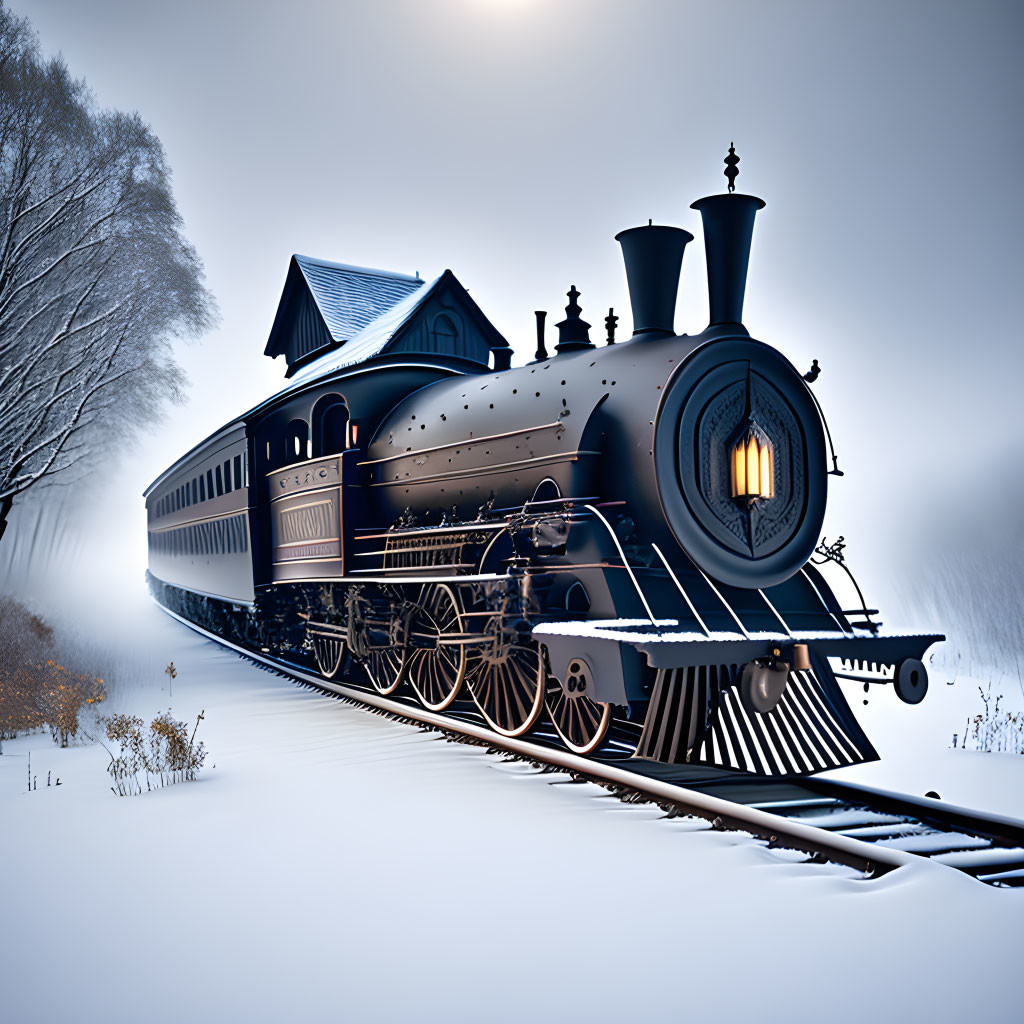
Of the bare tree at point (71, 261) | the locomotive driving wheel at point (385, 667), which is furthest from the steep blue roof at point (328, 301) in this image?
the locomotive driving wheel at point (385, 667)

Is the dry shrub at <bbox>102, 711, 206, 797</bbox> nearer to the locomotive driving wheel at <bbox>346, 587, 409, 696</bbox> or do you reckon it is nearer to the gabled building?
the locomotive driving wheel at <bbox>346, 587, 409, 696</bbox>

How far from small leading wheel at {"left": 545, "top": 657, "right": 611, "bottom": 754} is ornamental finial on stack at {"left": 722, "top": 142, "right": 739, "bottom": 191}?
3479mm

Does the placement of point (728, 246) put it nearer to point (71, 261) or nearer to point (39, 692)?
point (39, 692)

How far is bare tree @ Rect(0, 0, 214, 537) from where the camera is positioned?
1258 cm

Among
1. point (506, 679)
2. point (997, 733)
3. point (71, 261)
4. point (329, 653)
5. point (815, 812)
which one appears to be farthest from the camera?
point (71, 261)

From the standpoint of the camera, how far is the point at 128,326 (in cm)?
1501

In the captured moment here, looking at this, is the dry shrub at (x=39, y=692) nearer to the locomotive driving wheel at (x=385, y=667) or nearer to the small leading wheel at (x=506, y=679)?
the locomotive driving wheel at (x=385, y=667)

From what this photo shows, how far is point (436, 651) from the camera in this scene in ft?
25.8

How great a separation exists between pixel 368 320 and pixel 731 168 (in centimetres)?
916

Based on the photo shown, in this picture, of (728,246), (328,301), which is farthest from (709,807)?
(328,301)

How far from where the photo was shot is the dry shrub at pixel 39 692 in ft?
24.5

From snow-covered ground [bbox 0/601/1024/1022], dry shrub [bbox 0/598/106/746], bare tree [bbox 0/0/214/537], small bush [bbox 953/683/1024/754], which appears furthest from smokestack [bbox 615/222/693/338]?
bare tree [bbox 0/0/214/537]

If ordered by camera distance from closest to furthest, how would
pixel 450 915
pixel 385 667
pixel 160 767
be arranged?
pixel 450 915
pixel 160 767
pixel 385 667

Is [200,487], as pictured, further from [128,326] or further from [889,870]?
[889,870]
